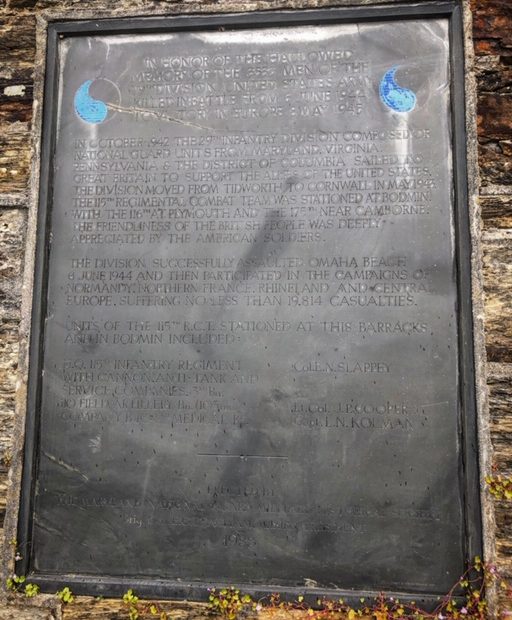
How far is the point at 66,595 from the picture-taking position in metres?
2.63

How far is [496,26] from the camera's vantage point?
291 centimetres

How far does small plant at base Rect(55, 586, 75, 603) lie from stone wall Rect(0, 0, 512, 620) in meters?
0.04

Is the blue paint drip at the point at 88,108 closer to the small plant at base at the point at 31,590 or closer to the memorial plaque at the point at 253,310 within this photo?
the memorial plaque at the point at 253,310

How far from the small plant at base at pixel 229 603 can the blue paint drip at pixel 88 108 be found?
2.48m

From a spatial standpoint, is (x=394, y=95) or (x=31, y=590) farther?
(x=394, y=95)

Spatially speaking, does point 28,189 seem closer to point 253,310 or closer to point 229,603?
point 253,310

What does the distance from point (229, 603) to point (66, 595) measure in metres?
0.78

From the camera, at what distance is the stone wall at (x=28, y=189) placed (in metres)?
2.64

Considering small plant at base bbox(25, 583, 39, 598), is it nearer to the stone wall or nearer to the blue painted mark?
the stone wall

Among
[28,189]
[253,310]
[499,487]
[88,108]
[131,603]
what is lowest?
[131,603]

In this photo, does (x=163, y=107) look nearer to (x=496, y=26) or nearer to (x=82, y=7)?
(x=82, y=7)

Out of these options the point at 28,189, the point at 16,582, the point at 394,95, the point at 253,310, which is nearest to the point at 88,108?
the point at 28,189

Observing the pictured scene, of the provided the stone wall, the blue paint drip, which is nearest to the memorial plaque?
the blue paint drip

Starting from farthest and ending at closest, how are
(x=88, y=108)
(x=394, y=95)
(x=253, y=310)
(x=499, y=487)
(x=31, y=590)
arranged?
(x=88, y=108) < (x=394, y=95) < (x=253, y=310) < (x=31, y=590) < (x=499, y=487)
